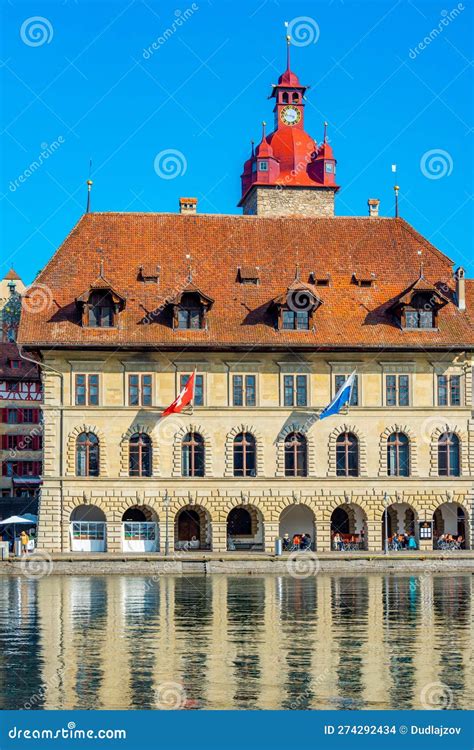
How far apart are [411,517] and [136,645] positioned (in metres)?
36.7

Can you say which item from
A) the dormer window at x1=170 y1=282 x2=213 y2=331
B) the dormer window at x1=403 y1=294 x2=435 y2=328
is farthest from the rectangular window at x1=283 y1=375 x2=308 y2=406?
the dormer window at x1=403 y1=294 x2=435 y2=328

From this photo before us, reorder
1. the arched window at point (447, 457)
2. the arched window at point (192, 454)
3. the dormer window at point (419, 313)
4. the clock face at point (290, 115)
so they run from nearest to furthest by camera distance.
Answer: the arched window at point (192, 454) < the arched window at point (447, 457) < the dormer window at point (419, 313) < the clock face at point (290, 115)

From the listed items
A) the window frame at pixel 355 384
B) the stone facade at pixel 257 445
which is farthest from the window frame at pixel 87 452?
the window frame at pixel 355 384

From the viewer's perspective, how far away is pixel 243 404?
A: 7325 centimetres

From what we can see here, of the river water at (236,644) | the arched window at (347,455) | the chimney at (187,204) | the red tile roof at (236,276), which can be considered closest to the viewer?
the river water at (236,644)

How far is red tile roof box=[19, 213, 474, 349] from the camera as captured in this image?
7306cm

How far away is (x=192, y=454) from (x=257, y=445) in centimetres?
328

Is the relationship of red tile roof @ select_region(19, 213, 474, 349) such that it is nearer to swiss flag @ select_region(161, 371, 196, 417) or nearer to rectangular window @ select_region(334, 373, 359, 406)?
rectangular window @ select_region(334, 373, 359, 406)

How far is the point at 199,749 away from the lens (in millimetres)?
27016

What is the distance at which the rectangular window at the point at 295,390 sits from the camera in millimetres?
73562

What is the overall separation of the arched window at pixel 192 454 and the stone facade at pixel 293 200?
29.6m

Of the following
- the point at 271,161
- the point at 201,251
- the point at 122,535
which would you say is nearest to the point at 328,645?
the point at 122,535

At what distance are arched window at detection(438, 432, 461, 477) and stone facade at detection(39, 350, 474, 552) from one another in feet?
1.18

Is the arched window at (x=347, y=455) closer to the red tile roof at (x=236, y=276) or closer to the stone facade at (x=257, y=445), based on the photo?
the stone facade at (x=257, y=445)
